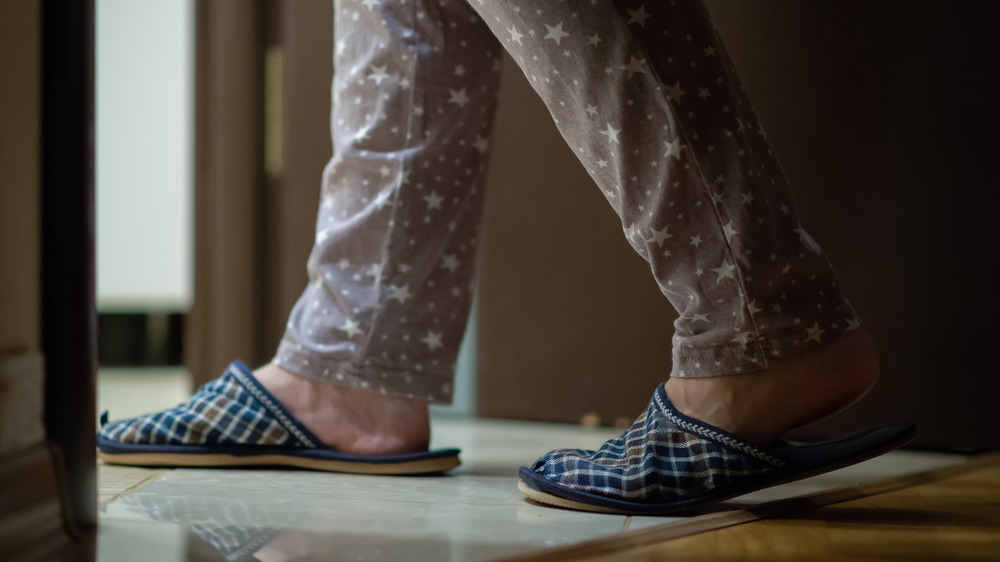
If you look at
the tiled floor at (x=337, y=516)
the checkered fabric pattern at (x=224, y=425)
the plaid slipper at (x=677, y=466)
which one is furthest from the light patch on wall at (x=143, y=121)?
the plaid slipper at (x=677, y=466)

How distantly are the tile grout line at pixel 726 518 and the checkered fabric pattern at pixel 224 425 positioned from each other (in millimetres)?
370

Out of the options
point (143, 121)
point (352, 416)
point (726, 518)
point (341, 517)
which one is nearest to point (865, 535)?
point (726, 518)

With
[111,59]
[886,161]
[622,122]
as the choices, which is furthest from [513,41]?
[111,59]

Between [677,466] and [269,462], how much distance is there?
387 millimetres

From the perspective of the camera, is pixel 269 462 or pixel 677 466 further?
pixel 269 462

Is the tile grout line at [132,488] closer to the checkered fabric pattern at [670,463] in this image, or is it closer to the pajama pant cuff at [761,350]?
the checkered fabric pattern at [670,463]

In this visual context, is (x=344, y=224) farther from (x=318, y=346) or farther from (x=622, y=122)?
(x=622, y=122)

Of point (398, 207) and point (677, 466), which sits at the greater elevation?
point (398, 207)

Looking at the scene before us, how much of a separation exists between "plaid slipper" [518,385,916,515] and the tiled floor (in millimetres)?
15

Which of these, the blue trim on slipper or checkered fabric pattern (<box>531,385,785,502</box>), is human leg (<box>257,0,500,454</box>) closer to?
the blue trim on slipper

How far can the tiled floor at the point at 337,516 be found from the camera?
49 cm

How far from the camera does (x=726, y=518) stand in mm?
583

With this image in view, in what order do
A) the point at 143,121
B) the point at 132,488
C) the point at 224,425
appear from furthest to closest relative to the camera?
1. the point at 143,121
2. the point at 224,425
3. the point at 132,488

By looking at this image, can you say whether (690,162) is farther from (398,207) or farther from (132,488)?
(132,488)
